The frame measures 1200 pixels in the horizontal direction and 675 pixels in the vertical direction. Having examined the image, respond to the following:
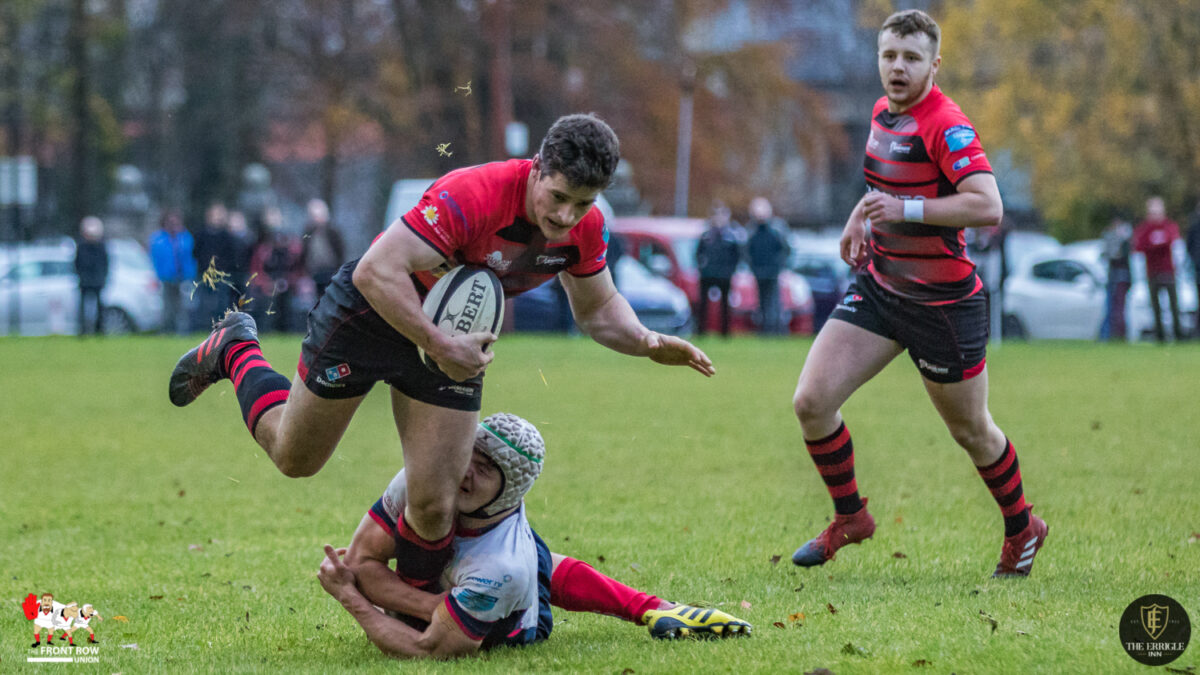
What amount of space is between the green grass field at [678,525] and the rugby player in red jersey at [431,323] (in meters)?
0.67

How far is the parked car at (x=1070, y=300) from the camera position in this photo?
997 inches

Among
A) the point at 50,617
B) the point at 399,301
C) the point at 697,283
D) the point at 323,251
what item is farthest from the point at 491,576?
the point at 697,283

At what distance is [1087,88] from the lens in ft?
108

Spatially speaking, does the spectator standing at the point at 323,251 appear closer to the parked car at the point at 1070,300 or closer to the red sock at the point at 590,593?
the parked car at the point at 1070,300

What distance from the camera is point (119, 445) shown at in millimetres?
11836

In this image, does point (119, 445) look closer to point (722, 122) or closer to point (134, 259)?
point (134, 259)

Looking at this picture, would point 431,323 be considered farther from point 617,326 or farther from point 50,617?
point 50,617

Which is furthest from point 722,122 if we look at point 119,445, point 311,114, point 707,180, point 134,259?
point 119,445

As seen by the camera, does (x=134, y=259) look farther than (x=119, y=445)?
Yes

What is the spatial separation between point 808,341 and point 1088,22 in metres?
13.2

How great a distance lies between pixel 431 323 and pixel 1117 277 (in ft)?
68.4

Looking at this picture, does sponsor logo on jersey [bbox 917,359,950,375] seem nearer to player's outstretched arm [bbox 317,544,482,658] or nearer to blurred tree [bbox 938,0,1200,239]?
player's outstretched arm [bbox 317,544,482,658]

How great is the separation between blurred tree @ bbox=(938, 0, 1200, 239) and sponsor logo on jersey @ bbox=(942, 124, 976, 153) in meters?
27.5

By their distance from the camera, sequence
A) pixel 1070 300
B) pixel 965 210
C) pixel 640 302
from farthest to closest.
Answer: pixel 1070 300, pixel 640 302, pixel 965 210
